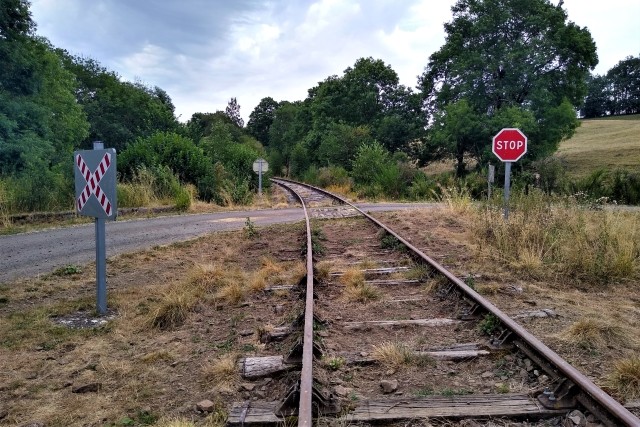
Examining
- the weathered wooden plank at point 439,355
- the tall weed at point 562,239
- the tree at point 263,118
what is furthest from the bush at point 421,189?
the tree at point 263,118

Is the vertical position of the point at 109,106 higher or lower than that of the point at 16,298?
higher

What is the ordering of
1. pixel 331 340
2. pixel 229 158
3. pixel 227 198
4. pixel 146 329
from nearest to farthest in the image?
pixel 331 340
pixel 146 329
pixel 227 198
pixel 229 158

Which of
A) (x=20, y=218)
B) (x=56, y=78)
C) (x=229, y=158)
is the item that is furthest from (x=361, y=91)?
(x=20, y=218)

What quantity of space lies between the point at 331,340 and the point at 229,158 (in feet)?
81.6

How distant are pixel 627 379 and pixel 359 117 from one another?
1742 inches

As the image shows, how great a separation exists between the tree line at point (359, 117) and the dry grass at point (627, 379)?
13718 mm

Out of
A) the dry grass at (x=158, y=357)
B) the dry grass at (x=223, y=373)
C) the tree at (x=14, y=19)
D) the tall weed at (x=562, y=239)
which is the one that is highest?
the tree at (x=14, y=19)

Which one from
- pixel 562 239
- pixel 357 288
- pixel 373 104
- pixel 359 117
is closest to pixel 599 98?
pixel 373 104

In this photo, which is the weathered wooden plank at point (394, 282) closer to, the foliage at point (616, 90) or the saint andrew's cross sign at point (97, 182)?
the saint andrew's cross sign at point (97, 182)

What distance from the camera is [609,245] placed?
20.1 feet

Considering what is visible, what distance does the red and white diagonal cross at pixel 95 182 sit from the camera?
194 inches

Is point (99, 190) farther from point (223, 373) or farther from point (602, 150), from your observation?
point (602, 150)

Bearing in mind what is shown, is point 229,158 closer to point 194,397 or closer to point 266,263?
point 266,263

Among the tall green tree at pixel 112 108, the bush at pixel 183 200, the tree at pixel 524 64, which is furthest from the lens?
the tall green tree at pixel 112 108
